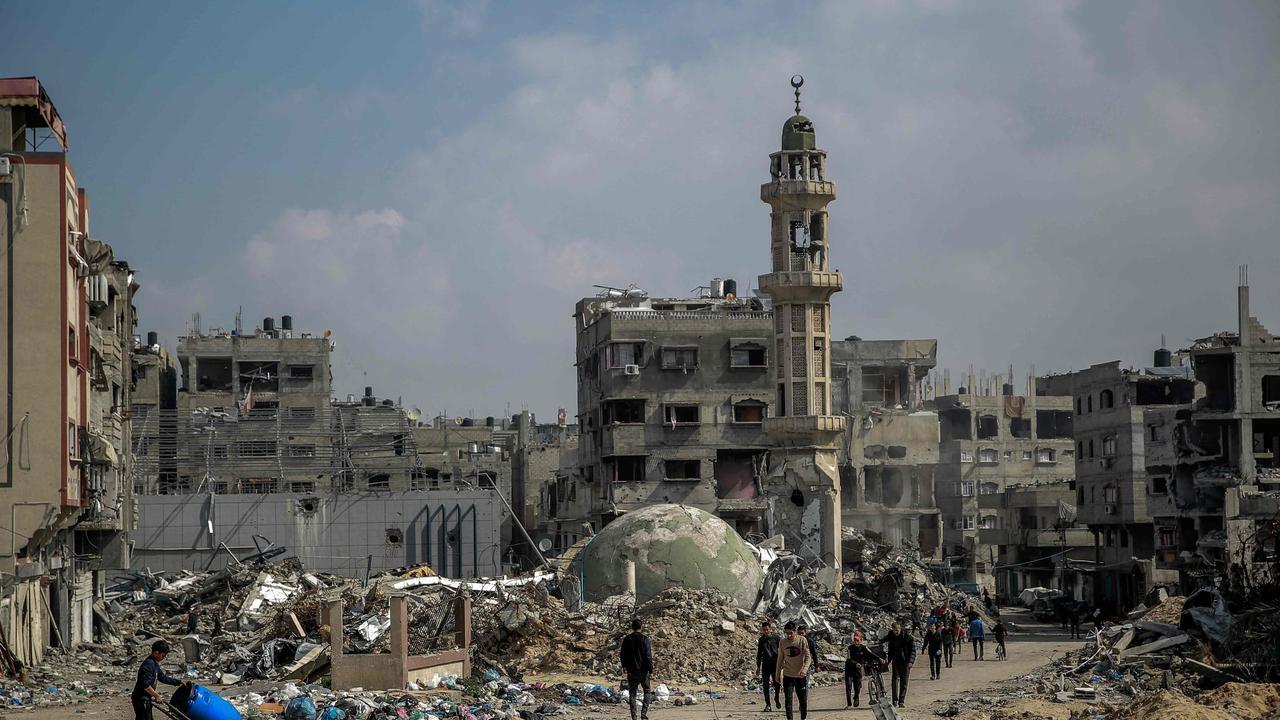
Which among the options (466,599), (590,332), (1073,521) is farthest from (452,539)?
(1073,521)

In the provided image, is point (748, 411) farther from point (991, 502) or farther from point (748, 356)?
point (991, 502)

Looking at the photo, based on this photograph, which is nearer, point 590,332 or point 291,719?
point 291,719

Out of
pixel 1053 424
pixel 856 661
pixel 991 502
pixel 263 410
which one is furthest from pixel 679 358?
pixel 1053 424

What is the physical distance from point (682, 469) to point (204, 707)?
44.4 m

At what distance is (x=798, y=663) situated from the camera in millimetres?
22891

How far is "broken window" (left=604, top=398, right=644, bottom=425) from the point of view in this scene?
64250mm

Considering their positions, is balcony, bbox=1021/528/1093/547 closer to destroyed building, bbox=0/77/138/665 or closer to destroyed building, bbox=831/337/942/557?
destroyed building, bbox=831/337/942/557

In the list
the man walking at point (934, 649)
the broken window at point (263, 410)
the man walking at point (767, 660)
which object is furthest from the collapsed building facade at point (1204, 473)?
the broken window at point (263, 410)

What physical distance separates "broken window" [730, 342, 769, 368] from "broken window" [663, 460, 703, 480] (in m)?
3.96

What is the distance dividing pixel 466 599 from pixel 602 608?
16.2ft

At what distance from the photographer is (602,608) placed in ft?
116

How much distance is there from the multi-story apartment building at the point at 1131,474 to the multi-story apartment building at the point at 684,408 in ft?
44.7

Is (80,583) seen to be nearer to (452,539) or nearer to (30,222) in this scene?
(30,222)

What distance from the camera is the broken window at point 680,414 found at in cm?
6425
